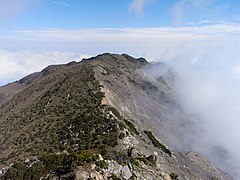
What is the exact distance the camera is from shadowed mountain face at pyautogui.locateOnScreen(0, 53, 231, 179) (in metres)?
54.8

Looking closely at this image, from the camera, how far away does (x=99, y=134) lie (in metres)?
78.9

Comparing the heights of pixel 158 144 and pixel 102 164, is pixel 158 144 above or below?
below

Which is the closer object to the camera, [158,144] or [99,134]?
[99,134]

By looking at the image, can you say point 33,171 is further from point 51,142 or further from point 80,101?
point 80,101

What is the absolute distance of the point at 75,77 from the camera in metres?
145

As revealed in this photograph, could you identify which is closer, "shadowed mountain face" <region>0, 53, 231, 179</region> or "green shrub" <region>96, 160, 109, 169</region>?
"green shrub" <region>96, 160, 109, 169</region>

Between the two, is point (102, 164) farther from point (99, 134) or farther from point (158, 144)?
point (158, 144)

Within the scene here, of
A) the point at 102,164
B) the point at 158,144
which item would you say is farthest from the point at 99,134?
the point at 102,164

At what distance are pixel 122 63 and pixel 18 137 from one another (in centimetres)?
10621

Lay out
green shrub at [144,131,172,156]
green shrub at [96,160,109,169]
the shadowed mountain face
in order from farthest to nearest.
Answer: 1. green shrub at [144,131,172,156]
2. the shadowed mountain face
3. green shrub at [96,160,109,169]

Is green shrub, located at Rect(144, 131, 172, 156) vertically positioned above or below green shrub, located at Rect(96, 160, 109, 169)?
below

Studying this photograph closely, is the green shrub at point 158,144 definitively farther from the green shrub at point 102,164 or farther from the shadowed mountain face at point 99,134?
the green shrub at point 102,164

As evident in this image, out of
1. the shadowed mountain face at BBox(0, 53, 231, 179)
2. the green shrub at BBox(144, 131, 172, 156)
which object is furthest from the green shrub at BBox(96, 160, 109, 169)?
the green shrub at BBox(144, 131, 172, 156)

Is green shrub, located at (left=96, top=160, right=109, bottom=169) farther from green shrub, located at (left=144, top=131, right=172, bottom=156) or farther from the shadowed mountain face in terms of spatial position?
green shrub, located at (left=144, top=131, right=172, bottom=156)
